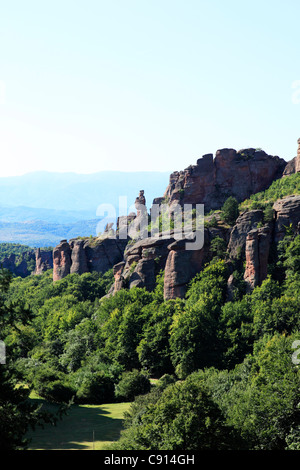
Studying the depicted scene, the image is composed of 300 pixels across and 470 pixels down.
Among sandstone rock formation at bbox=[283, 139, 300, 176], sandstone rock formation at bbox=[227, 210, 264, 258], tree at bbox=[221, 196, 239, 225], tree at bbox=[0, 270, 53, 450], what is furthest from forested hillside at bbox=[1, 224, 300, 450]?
sandstone rock formation at bbox=[283, 139, 300, 176]

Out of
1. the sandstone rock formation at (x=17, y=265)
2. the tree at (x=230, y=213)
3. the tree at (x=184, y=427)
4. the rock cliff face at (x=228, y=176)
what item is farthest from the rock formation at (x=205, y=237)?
the sandstone rock formation at (x=17, y=265)

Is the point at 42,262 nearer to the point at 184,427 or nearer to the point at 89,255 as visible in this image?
the point at 89,255

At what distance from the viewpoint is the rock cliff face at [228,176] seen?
90438mm

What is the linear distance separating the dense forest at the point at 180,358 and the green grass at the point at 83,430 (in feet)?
6.16

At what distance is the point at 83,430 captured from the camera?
43.1m

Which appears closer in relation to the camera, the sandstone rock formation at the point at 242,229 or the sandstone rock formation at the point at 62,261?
the sandstone rock formation at the point at 242,229

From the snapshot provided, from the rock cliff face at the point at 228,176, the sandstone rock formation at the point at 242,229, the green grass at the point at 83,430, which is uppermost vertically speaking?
the rock cliff face at the point at 228,176

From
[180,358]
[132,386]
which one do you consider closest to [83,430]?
[132,386]

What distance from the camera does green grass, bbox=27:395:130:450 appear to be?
38.0m

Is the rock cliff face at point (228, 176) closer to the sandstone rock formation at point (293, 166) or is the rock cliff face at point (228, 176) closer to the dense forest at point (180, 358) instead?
the sandstone rock formation at point (293, 166)
